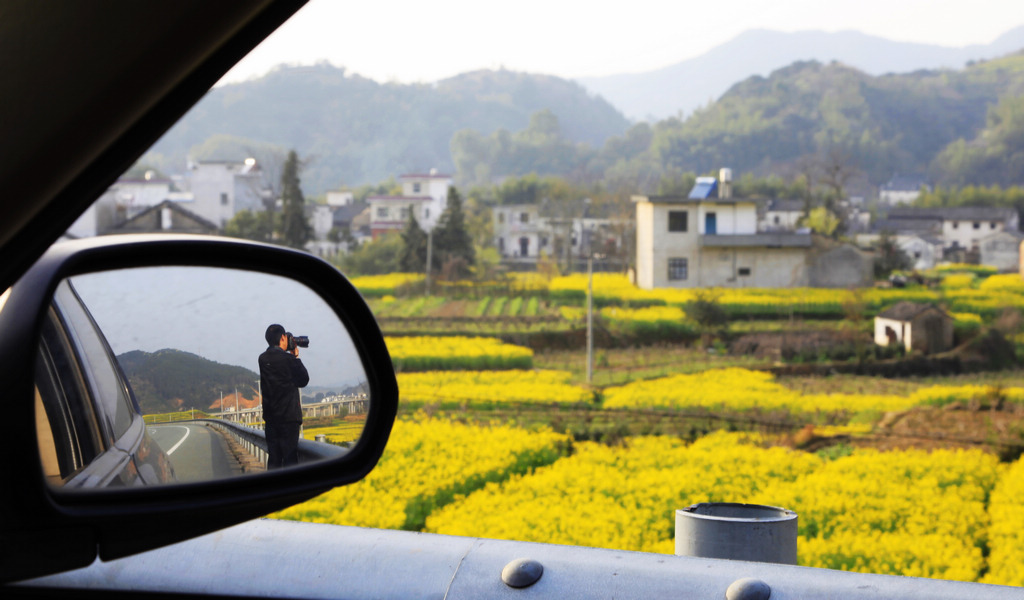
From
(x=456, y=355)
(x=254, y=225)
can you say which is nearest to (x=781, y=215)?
(x=456, y=355)

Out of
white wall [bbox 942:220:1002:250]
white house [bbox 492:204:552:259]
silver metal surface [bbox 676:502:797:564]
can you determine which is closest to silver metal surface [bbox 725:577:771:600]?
silver metal surface [bbox 676:502:797:564]

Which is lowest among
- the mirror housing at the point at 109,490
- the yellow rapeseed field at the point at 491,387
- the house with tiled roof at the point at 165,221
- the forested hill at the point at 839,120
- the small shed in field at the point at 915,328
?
the yellow rapeseed field at the point at 491,387

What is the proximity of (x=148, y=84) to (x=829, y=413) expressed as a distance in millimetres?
12758

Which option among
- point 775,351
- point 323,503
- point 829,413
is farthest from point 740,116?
point 323,503

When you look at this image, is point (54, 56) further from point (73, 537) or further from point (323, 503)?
point (323, 503)

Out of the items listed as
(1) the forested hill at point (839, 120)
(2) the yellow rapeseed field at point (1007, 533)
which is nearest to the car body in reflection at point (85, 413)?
(2) the yellow rapeseed field at point (1007, 533)

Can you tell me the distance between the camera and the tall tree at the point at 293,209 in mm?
23422

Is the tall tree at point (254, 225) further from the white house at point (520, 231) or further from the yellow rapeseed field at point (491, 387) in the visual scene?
the yellow rapeseed field at point (491, 387)

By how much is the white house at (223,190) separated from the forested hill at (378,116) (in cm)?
978

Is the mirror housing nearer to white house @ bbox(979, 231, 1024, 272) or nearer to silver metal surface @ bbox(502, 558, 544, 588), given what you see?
silver metal surface @ bbox(502, 558, 544, 588)

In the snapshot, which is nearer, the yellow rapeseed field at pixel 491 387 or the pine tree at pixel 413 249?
the yellow rapeseed field at pixel 491 387

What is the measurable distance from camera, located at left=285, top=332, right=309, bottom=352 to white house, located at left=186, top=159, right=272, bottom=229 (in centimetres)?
2524

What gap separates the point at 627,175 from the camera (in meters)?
26.4

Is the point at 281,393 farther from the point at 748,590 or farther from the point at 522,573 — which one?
the point at 748,590
